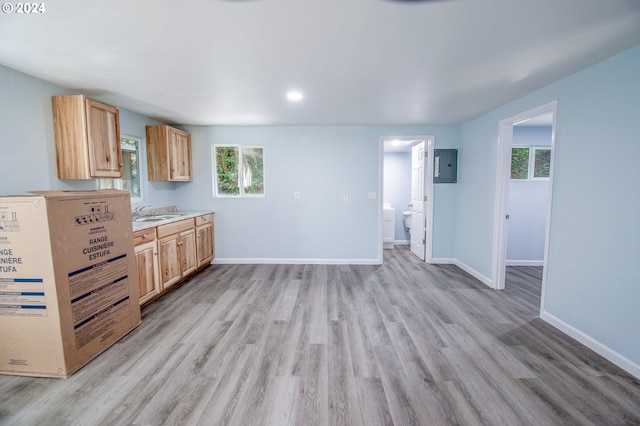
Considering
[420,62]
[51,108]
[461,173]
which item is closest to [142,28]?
[51,108]

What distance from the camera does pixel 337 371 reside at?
6.37 ft

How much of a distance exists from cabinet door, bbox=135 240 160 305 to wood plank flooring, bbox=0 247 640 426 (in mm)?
188

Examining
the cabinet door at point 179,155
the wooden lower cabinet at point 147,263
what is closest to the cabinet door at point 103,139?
the wooden lower cabinet at point 147,263

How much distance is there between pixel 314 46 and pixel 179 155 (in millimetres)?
3174

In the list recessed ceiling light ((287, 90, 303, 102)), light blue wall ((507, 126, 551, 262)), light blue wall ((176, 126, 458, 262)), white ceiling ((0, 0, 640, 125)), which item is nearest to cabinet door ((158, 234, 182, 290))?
light blue wall ((176, 126, 458, 262))

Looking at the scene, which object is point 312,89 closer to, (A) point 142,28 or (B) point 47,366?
(A) point 142,28

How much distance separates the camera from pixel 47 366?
74.2 inches

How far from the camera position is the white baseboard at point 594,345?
190cm

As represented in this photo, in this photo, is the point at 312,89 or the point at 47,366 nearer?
the point at 47,366

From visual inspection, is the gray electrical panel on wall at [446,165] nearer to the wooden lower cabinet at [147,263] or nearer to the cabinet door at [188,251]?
the cabinet door at [188,251]

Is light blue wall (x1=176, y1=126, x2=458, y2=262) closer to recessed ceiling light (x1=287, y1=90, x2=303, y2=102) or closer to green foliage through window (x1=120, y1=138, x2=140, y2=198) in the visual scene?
green foliage through window (x1=120, y1=138, x2=140, y2=198)

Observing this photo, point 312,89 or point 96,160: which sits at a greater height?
point 312,89

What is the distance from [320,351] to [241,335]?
777 millimetres

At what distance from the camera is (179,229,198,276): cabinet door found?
3.66m
